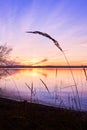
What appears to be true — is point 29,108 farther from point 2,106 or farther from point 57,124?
point 57,124

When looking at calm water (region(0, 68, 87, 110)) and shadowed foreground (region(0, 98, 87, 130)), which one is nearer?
shadowed foreground (region(0, 98, 87, 130))

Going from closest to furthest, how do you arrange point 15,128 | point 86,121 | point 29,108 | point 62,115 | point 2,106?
point 15,128 → point 86,121 → point 62,115 → point 29,108 → point 2,106

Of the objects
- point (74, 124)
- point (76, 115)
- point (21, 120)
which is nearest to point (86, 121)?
point (74, 124)

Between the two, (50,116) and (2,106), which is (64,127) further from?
(2,106)

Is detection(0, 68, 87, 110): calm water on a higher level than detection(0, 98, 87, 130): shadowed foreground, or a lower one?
higher

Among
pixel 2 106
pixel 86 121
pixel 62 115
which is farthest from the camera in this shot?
pixel 2 106

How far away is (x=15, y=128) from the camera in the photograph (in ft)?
7.74

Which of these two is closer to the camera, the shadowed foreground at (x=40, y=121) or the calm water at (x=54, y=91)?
the shadowed foreground at (x=40, y=121)

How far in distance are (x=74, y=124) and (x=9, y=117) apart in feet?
1.97

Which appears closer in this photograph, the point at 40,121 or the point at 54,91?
A: the point at 40,121

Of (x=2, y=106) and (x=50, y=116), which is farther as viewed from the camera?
(x=2, y=106)

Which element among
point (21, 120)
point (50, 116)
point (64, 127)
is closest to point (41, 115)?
point (50, 116)

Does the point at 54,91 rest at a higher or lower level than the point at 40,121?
higher

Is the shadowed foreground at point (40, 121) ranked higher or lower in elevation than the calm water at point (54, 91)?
lower
